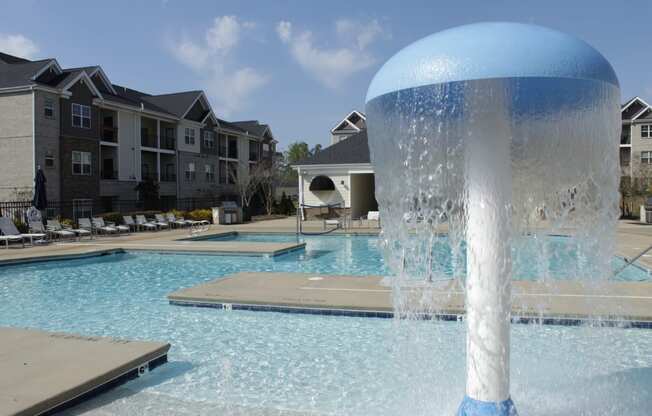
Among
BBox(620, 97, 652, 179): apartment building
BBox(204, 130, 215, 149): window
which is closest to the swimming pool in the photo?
BBox(204, 130, 215, 149): window

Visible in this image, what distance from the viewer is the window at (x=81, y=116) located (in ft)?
90.3

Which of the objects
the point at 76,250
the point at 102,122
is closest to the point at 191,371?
the point at 76,250

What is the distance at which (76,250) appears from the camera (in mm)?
16094

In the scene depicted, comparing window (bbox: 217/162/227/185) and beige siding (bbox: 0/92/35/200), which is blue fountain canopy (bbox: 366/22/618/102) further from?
window (bbox: 217/162/227/185)

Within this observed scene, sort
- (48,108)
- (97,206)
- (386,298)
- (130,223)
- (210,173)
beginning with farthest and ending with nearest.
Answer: (210,173), (97,206), (48,108), (130,223), (386,298)

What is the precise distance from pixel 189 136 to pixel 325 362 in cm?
3451

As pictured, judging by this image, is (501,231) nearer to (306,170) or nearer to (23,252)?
(23,252)

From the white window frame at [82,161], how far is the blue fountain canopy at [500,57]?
2818cm

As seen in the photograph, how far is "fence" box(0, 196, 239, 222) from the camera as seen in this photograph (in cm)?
2312

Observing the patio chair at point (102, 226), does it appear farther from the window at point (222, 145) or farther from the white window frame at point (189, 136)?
the window at point (222, 145)

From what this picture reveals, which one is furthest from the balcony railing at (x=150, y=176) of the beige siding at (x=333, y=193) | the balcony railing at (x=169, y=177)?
the beige siding at (x=333, y=193)

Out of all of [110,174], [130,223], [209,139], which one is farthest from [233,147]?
[130,223]

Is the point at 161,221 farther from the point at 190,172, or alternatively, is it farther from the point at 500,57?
the point at 500,57

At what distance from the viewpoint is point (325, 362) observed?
20.5 ft
